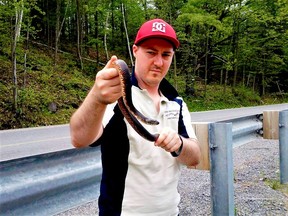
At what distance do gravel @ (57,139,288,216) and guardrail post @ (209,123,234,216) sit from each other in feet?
2.36

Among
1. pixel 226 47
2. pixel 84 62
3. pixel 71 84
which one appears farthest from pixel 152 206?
pixel 226 47

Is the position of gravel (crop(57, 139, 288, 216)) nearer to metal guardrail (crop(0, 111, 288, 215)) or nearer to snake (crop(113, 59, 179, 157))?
metal guardrail (crop(0, 111, 288, 215))

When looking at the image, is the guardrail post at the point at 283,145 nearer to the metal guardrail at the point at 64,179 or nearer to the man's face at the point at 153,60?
the metal guardrail at the point at 64,179

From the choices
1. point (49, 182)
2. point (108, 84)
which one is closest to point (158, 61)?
point (108, 84)

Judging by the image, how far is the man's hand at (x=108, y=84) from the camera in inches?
46.4

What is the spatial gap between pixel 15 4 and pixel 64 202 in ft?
50.1

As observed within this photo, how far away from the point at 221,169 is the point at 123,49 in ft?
116

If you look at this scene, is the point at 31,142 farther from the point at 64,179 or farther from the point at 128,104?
the point at 128,104

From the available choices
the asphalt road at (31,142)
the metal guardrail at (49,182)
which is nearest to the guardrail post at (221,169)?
the metal guardrail at (49,182)

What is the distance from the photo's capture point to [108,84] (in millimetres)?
1206

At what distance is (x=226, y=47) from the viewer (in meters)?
33.2

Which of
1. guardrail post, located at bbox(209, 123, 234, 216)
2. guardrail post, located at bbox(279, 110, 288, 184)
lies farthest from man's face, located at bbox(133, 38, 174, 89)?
guardrail post, located at bbox(279, 110, 288, 184)

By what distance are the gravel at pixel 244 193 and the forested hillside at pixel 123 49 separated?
12219mm

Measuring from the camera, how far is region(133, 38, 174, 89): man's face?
1703 mm
